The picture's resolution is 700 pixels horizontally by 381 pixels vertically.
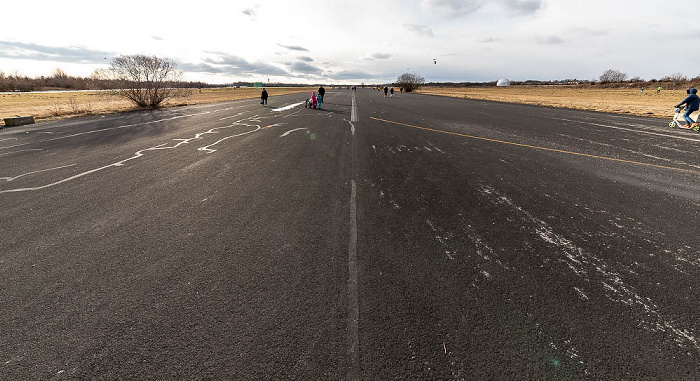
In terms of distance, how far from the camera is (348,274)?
3264 mm

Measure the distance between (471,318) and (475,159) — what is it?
675 centimetres

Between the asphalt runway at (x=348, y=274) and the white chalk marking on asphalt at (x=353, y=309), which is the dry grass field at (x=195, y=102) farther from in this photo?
the white chalk marking on asphalt at (x=353, y=309)

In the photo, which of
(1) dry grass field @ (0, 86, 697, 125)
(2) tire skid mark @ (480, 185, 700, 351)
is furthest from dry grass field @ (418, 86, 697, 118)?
(2) tire skid mark @ (480, 185, 700, 351)

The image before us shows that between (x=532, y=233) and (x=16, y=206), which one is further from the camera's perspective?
(x=16, y=206)

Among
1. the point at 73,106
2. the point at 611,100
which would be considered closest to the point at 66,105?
the point at 73,106

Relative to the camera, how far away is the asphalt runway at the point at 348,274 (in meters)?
2.27

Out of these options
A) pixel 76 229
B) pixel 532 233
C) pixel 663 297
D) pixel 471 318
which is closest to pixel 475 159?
pixel 532 233

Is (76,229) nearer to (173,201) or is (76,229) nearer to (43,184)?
(173,201)

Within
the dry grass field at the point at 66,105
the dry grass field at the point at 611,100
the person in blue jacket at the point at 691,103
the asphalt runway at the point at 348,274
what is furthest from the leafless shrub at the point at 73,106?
the dry grass field at the point at 611,100

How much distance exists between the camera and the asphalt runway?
2.27 meters

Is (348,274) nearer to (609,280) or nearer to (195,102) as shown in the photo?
(609,280)

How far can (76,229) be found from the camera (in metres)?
4.29

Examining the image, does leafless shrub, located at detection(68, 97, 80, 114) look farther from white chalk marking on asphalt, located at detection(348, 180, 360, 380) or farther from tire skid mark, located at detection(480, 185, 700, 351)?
tire skid mark, located at detection(480, 185, 700, 351)

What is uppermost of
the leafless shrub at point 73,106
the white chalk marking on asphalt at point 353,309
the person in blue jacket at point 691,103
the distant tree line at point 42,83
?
the distant tree line at point 42,83
